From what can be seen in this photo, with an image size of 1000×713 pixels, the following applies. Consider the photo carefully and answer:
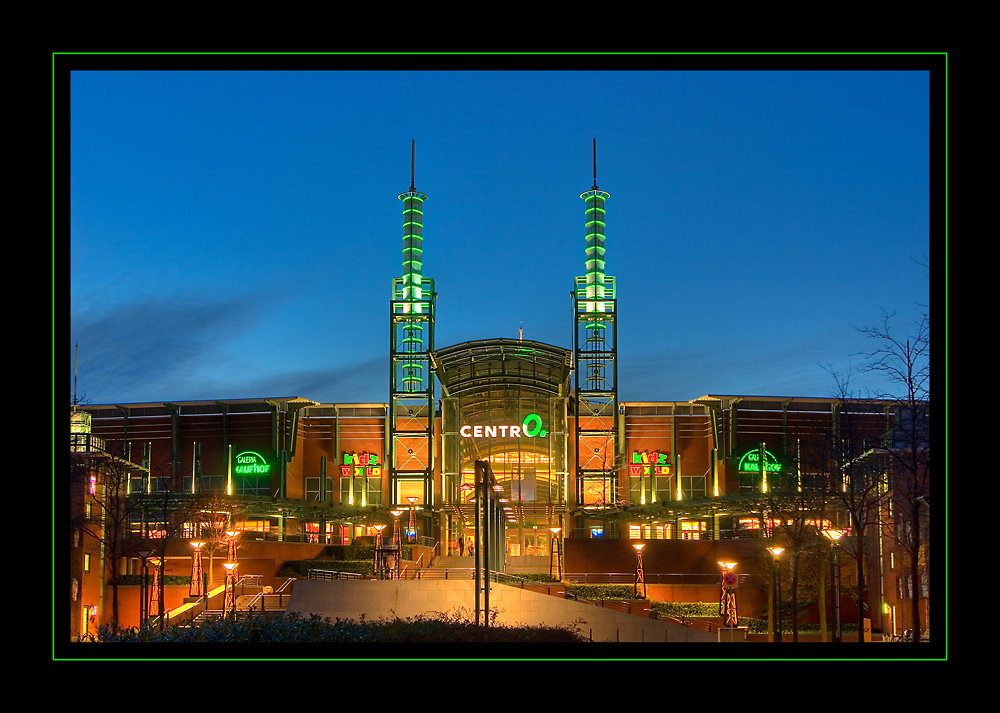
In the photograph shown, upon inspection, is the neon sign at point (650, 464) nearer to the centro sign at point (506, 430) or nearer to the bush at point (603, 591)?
the centro sign at point (506, 430)

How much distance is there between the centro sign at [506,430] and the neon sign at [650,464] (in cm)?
797

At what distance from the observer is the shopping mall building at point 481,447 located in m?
77.0

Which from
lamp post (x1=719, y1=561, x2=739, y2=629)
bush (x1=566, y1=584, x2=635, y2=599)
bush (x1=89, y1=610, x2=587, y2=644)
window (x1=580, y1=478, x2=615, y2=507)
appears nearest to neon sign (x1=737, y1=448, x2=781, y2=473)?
window (x1=580, y1=478, x2=615, y2=507)

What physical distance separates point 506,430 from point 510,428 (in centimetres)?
32

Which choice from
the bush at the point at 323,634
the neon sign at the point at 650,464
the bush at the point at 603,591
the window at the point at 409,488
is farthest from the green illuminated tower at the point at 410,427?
the bush at the point at 323,634

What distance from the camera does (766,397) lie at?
78938 mm

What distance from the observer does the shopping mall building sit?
77.0 meters

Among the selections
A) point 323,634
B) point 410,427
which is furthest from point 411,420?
point 323,634

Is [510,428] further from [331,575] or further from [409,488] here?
[331,575]

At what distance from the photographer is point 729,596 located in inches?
1564

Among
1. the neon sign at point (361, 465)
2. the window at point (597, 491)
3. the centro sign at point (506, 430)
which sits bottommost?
the window at point (597, 491)
